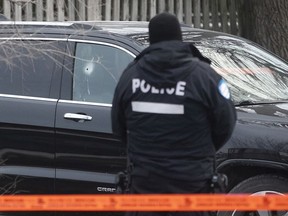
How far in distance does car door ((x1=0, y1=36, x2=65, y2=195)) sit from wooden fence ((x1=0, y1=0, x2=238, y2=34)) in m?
3.51

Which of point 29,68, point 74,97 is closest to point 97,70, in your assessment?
point 74,97

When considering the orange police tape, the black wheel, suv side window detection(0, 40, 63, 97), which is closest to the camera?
the orange police tape

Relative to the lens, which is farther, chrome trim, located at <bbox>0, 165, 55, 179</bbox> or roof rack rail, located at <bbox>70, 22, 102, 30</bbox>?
roof rack rail, located at <bbox>70, 22, 102, 30</bbox>

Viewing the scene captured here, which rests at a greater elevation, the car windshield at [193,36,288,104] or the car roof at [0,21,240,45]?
Result: the car roof at [0,21,240,45]

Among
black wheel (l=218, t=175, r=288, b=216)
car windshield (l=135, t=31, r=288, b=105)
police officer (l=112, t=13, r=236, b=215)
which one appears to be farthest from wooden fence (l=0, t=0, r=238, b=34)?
police officer (l=112, t=13, r=236, b=215)

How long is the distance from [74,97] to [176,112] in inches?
82.3

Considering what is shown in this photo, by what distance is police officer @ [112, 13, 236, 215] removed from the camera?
3822 mm

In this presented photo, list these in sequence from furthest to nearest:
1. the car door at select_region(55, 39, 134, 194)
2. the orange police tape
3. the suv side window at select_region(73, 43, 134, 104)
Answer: the suv side window at select_region(73, 43, 134, 104) < the car door at select_region(55, 39, 134, 194) < the orange police tape

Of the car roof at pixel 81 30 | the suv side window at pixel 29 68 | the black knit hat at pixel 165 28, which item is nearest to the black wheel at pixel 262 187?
the car roof at pixel 81 30

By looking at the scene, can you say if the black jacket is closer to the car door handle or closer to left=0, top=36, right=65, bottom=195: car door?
the car door handle

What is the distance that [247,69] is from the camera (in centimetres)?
598

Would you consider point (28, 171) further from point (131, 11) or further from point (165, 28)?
point (131, 11)

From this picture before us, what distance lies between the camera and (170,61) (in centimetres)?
385

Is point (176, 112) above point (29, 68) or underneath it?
above
